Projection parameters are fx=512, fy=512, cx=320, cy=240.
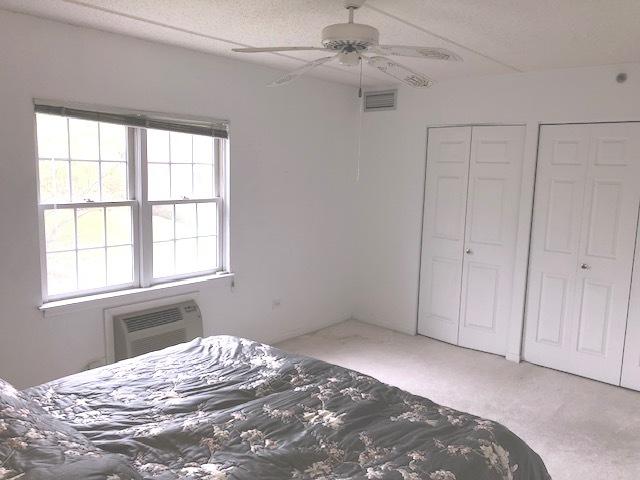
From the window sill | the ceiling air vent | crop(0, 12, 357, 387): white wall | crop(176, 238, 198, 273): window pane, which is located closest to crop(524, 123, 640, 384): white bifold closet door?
the ceiling air vent

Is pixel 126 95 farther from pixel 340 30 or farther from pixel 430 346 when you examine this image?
pixel 430 346

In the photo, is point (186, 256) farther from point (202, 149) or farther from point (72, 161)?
point (72, 161)

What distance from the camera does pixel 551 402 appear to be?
359 cm

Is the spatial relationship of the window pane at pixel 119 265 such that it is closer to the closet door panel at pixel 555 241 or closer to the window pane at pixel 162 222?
the window pane at pixel 162 222

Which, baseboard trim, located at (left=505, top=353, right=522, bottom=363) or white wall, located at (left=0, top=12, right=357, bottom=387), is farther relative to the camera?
baseboard trim, located at (left=505, top=353, right=522, bottom=363)

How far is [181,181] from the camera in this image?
388 cm

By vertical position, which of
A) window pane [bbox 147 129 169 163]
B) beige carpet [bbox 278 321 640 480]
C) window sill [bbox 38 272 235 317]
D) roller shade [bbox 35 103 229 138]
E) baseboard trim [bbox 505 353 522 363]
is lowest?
beige carpet [bbox 278 321 640 480]

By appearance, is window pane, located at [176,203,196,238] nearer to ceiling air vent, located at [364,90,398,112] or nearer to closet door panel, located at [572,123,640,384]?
ceiling air vent, located at [364,90,398,112]

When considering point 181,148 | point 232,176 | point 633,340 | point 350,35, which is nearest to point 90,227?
point 181,148

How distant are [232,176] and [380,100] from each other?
5.87ft

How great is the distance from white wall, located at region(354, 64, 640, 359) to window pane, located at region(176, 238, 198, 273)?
6.26 ft

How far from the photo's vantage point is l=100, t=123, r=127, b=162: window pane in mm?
3387

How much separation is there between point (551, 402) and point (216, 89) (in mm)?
3338

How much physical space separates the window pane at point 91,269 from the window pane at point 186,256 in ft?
1.93
